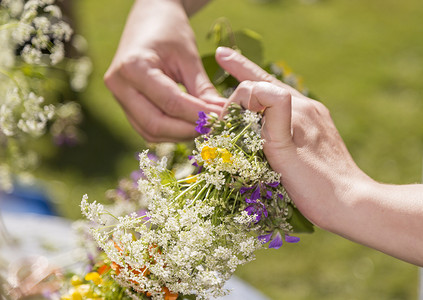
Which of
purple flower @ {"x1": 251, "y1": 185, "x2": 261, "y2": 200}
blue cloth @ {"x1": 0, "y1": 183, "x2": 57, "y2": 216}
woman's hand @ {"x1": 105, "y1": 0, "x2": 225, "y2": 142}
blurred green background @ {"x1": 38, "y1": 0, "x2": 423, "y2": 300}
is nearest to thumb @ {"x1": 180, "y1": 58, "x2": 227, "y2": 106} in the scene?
woman's hand @ {"x1": 105, "y1": 0, "x2": 225, "y2": 142}

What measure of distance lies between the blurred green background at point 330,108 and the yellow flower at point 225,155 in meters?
2.04

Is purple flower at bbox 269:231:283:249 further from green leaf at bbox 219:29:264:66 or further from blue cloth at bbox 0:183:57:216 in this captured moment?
blue cloth at bbox 0:183:57:216

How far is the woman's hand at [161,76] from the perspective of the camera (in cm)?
121

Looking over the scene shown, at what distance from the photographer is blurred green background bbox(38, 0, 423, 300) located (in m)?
2.86

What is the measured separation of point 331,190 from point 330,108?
118 inches

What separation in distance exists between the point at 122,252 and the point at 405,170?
284cm

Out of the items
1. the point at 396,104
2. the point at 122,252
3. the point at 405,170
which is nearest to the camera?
the point at 122,252

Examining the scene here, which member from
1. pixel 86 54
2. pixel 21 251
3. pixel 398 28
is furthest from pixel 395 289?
pixel 86 54

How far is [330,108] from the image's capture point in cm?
387

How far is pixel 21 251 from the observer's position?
64.7 inches

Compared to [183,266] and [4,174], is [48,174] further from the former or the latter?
[183,266]

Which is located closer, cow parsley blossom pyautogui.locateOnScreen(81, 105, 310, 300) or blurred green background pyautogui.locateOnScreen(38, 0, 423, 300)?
cow parsley blossom pyautogui.locateOnScreen(81, 105, 310, 300)

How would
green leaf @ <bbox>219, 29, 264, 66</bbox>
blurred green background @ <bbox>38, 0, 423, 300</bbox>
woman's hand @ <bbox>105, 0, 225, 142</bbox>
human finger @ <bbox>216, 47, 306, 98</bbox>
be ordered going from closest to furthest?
human finger @ <bbox>216, 47, 306, 98</bbox> → woman's hand @ <bbox>105, 0, 225, 142</bbox> → green leaf @ <bbox>219, 29, 264, 66</bbox> → blurred green background @ <bbox>38, 0, 423, 300</bbox>

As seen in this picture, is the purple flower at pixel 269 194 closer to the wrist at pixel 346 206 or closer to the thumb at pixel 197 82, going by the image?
the wrist at pixel 346 206
